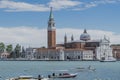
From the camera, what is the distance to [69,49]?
164250mm

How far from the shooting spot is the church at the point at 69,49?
161 metres

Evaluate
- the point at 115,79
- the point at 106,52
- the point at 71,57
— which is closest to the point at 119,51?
the point at 106,52

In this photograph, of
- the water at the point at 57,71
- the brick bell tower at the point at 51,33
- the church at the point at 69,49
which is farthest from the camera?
the church at the point at 69,49

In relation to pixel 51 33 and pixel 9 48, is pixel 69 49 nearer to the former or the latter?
pixel 51 33

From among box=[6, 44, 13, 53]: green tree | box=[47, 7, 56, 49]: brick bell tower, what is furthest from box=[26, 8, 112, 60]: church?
box=[6, 44, 13, 53]: green tree

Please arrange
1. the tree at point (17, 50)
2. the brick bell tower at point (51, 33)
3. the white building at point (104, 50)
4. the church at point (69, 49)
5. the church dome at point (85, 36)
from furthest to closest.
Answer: the tree at point (17, 50) → the church dome at point (85, 36) → the white building at point (104, 50) → the church at point (69, 49) → the brick bell tower at point (51, 33)

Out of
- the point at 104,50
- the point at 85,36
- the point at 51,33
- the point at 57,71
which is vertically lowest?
the point at 57,71

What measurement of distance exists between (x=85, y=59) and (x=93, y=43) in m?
7.76

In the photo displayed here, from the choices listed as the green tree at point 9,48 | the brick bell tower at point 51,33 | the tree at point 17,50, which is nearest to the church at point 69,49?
the brick bell tower at point 51,33

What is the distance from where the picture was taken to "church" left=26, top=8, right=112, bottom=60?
16100 cm

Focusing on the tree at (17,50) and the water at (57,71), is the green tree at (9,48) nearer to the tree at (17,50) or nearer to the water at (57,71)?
the tree at (17,50)

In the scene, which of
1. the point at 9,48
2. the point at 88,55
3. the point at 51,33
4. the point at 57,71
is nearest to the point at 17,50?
the point at 9,48

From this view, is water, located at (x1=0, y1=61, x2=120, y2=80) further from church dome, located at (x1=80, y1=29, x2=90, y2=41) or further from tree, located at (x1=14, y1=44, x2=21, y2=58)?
tree, located at (x1=14, y1=44, x2=21, y2=58)

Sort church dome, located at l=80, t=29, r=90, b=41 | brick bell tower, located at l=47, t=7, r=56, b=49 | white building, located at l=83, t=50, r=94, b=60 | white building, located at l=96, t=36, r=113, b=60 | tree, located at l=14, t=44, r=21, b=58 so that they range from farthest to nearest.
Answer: tree, located at l=14, t=44, r=21, b=58 < church dome, located at l=80, t=29, r=90, b=41 < white building, located at l=96, t=36, r=113, b=60 < white building, located at l=83, t=50, r=94, b=60 < brick bell tower, located at l=47, t=7, r=56, b=49
